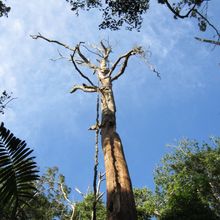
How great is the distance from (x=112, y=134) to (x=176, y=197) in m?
5.84

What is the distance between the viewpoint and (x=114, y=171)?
6.20 m

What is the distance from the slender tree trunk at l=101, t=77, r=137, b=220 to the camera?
509 cm

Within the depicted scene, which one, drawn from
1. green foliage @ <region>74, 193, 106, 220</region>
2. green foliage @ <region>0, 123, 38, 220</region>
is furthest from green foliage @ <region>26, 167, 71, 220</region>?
green foliage @ <region>0, 123, 38, 220</region>

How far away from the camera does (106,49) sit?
13.6 meters

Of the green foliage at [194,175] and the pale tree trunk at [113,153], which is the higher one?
the green foliage at [194,175]

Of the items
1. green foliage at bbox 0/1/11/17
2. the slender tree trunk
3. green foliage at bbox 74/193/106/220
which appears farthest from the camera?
green foliage at bbox 74/193/106/220

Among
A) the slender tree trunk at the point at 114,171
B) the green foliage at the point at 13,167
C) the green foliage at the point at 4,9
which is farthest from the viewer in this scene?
the green foliage at the point at 4,9

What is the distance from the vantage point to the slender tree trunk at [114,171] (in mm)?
5086

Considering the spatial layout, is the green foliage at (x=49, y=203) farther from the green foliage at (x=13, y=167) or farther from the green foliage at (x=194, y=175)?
the green foliage at (x=13, y=167)

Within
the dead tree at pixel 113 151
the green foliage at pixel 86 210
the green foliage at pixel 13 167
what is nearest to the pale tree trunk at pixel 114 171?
the dead tree at pixel 113 151

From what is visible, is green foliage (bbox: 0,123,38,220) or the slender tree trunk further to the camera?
the slender tree trunk

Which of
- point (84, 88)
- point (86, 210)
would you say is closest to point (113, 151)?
point (84, 88)

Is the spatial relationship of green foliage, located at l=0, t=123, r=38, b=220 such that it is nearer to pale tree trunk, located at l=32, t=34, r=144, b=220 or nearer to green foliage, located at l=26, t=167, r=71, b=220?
pale tree trunk, located at l=32, t=34, r=144, b=220

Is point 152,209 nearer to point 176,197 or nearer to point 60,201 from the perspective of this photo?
point 176,197
